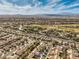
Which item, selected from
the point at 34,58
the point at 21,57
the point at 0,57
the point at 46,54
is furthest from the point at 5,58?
the point at 46,54

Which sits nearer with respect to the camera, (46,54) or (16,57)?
(16,57)

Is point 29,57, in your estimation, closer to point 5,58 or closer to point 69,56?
point 5,58

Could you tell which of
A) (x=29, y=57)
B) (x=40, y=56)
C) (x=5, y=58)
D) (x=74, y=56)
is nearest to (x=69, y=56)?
(x=74, y=56)

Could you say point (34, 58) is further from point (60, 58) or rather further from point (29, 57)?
point (60, 58)

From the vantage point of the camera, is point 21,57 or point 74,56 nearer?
point 21,57

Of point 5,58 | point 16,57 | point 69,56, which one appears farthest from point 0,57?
point 69,56

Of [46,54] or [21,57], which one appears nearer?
[21,57]

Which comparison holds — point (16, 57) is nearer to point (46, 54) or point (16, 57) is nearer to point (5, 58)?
point (5, 58)
